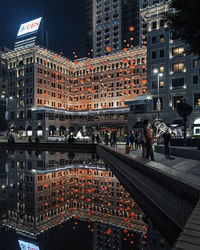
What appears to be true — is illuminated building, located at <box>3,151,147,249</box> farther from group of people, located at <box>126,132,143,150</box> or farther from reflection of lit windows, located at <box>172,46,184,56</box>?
reflection of lit windows, located at <box>172,46,184,56</box>

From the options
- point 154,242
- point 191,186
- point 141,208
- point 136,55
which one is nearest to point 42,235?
point 154,242

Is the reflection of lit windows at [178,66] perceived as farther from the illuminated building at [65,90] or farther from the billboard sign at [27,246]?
the billboard sign at [27,246]

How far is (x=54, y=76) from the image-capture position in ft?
236

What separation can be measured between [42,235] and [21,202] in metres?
2.77

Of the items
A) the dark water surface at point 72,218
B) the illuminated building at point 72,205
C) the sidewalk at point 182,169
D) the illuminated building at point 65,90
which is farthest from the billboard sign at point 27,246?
the illuminated building at point 65,90

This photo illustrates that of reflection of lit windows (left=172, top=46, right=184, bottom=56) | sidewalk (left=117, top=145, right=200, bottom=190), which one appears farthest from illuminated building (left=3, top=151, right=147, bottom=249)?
reflection of lit windows (left=172, top=46, right=184, bottom=56)

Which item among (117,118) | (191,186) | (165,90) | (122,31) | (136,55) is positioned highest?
(122,31)

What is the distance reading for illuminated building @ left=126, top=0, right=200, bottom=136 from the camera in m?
38.6

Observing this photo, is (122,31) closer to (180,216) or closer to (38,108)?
(38,108)

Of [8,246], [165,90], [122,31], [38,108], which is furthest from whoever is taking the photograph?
[122,31]

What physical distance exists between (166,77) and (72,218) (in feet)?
134

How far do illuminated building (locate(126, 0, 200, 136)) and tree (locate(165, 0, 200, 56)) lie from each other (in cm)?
2843

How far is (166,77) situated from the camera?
1650 inches

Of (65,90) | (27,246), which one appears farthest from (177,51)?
(65,90)
